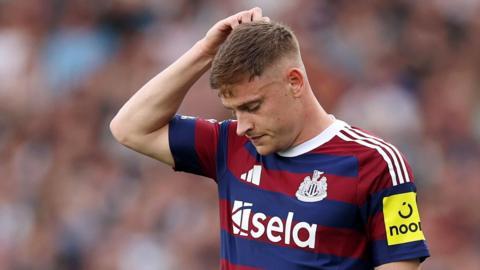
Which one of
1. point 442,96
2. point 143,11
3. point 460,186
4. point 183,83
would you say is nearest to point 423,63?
point 442,96

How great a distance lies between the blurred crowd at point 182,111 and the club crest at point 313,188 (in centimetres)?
342

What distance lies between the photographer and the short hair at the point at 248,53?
3.84 meters

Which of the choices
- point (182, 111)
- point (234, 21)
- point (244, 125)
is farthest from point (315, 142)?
point (182, 111)

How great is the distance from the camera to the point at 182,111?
8297 mm

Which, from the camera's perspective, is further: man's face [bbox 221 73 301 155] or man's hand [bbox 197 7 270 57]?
man's hand [bbox 197 7 270 57]

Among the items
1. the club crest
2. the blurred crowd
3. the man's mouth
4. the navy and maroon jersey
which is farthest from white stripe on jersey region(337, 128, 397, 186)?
the blurred crowd

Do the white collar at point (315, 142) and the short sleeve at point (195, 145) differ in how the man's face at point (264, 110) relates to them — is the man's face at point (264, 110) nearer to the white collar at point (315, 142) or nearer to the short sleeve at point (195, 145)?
the white collar at point (315, 142)

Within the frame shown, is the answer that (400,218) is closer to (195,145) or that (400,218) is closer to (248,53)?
(248,53)

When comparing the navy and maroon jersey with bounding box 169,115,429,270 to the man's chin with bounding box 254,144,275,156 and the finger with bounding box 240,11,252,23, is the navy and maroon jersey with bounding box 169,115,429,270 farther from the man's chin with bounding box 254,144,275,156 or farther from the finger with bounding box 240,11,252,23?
the finger with bounding box 240,11,252,23

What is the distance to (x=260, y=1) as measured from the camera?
8.49m

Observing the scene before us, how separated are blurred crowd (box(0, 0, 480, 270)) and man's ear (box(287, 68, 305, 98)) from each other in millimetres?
3510

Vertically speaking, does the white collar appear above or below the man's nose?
below

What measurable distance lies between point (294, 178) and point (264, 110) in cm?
27

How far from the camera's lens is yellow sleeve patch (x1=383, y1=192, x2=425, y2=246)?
379 cm
